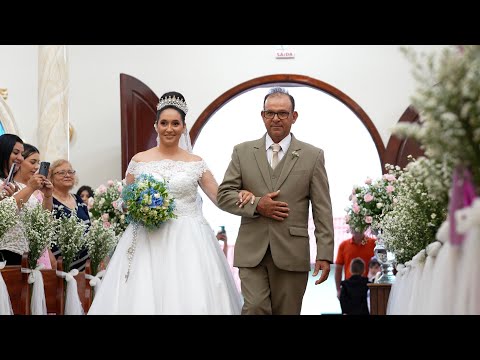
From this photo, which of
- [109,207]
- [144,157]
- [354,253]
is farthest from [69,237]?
[354,253]

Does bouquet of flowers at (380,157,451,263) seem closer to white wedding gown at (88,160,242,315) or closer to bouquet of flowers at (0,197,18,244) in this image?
white wedding gown at (88,160,242,315)

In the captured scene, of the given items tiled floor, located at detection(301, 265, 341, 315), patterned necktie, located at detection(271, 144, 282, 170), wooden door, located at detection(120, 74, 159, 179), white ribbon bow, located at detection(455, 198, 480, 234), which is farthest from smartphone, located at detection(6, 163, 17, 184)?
tiled floor, located at detection(301, 265, 341, 315)

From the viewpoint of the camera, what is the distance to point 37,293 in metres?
6.50

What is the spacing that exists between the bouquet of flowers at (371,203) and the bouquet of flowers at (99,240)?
6.78ft

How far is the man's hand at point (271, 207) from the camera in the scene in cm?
530

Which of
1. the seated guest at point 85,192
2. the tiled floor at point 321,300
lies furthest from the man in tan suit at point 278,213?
the tiled floor at point 321,300

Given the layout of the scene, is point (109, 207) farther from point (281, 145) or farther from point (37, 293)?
point (281, 145)

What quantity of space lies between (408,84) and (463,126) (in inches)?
376

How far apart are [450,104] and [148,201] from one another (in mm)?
3287

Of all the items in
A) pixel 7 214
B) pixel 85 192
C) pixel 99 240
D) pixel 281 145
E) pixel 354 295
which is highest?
pixel 85 192

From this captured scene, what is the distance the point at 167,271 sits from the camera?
236 inches

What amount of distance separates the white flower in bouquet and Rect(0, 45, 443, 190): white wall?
475cm
